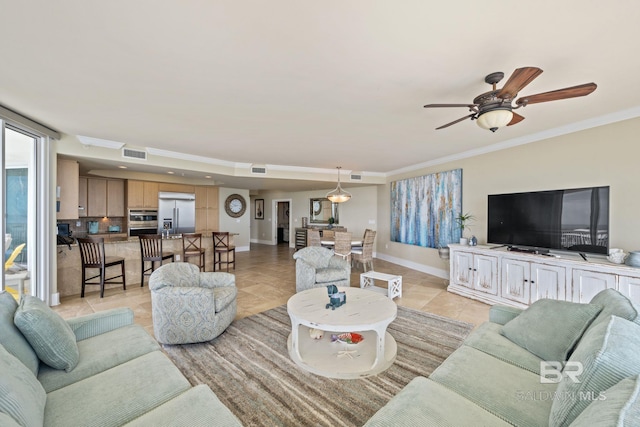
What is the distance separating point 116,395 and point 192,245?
449cm

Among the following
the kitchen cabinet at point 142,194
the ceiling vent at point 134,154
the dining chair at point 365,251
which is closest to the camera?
the ceiling vent at point 134,154

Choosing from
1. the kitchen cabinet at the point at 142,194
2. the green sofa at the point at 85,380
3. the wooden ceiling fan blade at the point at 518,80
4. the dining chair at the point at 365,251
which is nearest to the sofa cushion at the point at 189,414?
the green sofa at the point at 85,380

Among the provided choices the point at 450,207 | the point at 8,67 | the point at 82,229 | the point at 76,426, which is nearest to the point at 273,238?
the point at 82,229

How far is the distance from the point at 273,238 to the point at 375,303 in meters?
8.23

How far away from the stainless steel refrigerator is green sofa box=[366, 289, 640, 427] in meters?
7.10

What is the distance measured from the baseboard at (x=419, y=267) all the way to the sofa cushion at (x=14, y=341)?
5.85m

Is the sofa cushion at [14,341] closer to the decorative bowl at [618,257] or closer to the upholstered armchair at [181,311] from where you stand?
the upholstered armchair at [181,311]

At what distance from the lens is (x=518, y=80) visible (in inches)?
71.4

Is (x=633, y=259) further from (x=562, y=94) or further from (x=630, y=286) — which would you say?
(x=562, y=94)

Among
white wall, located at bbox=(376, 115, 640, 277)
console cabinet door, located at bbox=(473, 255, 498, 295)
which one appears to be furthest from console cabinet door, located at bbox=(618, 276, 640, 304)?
console cabinet door, located at bbox=(473, 255, 498, 295)

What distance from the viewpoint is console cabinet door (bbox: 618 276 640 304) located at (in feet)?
9.18

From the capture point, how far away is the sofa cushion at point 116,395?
1227mm

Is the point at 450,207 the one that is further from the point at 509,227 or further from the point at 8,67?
the point at 8,67

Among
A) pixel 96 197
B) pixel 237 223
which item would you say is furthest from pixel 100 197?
pixel 237 223
